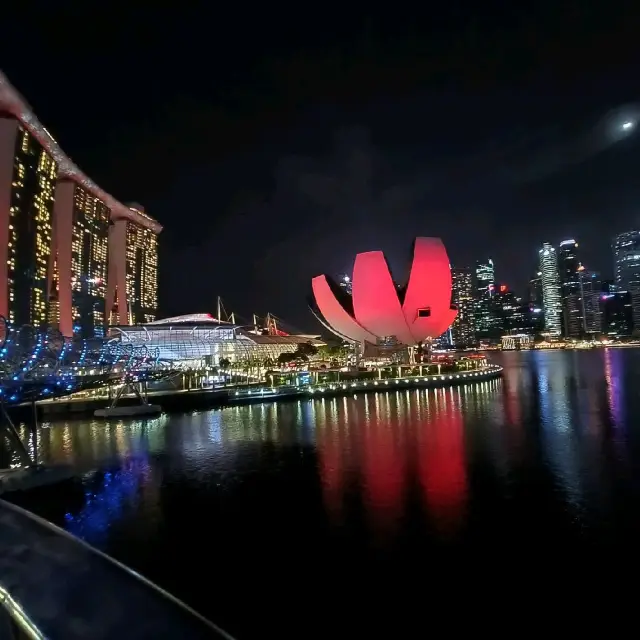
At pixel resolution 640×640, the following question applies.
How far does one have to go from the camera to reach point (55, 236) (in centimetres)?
4244

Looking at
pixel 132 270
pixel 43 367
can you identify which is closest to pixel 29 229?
pixel 43 367

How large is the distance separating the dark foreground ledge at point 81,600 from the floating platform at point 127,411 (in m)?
13.9

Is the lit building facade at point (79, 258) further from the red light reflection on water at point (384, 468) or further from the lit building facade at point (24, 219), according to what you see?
the red light reflection on water at point (384, 468)

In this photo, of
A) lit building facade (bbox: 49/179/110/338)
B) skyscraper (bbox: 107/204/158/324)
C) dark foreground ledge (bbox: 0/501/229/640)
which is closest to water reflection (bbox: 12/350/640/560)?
dark foreground ledge (bbox: 0/501/229/640)

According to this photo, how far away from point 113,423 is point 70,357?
2942mm

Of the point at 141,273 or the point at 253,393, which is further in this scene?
the point at 141,273

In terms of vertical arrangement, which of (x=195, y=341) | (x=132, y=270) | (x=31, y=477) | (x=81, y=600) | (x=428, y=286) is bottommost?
(x=31, y=477)

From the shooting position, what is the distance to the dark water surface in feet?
12.9

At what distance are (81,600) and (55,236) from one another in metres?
46.1

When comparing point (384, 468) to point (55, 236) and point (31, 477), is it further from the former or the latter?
point (55, 236)

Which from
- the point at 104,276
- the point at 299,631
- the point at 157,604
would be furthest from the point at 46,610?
the point at 104,276

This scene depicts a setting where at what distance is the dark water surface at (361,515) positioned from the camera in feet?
12.9

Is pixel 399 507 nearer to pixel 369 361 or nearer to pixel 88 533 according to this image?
pixel 88 533

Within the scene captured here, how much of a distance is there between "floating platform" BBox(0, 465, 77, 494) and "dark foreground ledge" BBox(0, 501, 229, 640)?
20.5 ft
